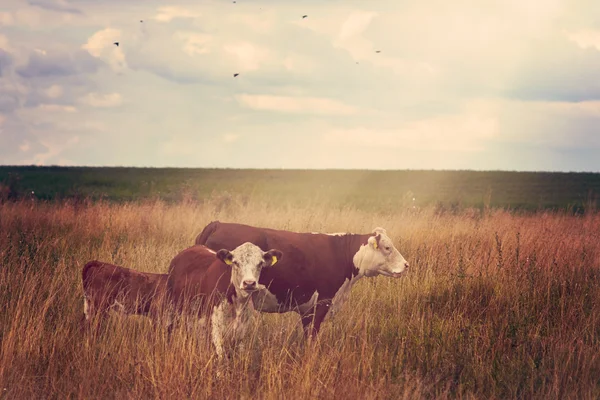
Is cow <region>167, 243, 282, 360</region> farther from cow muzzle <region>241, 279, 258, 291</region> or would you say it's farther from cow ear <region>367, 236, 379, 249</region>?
cow ear <region>367, 236, 379, 249</region>

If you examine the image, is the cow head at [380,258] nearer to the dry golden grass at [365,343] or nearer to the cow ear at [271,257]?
the dry golden grass at [365,343]

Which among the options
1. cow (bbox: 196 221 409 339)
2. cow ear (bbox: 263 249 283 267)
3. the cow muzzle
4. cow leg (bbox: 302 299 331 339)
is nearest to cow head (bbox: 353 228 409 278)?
cow (bbox: 196 221 409 339)

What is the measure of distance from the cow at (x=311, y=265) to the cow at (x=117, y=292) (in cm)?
95

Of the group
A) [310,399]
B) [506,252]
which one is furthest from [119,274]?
[506,252]

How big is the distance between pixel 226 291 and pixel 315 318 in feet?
4.95

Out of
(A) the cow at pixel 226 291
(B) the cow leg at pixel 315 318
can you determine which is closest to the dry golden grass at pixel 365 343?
(B) the cow leg at pixel 315 318

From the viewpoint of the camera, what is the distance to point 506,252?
37.2ft

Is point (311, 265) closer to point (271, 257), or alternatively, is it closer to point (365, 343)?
point (271, 257)

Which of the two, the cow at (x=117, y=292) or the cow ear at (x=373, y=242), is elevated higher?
the cow ear at (x=373, y=242)

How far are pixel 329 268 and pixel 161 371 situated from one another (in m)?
2.67

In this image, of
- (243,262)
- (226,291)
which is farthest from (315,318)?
(243,262)

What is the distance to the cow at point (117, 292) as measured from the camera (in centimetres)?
705

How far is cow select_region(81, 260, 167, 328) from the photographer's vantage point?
7051 mm

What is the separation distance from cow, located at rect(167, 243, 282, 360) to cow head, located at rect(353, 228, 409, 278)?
1.57 m
